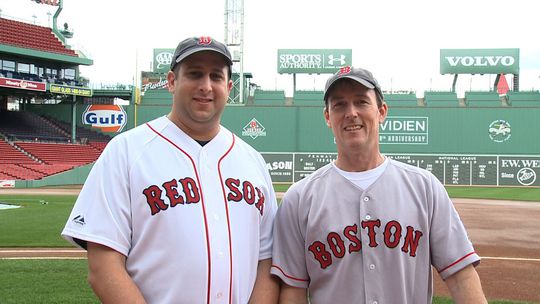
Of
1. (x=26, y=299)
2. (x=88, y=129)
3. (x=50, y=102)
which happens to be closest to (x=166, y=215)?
(x=26, y=299)

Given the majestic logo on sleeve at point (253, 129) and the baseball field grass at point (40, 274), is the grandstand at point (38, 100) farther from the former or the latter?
the baseball field grass at point (40, 274)

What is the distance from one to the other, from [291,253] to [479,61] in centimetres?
4185

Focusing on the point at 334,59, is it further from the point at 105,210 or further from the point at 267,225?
the point at 105,210

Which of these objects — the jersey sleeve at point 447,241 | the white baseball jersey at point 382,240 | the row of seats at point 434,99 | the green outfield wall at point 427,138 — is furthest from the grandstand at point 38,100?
the jersey sleeve at point 447,241

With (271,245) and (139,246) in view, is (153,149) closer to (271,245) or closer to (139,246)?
(139,246)

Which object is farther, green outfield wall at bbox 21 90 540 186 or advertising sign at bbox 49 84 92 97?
green outfield wall at bbox 21 90 540 186

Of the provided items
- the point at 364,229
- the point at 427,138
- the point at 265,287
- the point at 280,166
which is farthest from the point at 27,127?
the point at 364,229

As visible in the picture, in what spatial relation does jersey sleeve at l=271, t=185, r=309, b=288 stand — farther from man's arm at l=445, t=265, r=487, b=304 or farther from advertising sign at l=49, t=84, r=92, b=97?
advertising sign at l=49, t=84, r=92, b=97

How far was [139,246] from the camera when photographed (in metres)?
2.05

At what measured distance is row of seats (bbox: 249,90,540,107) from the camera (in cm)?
3684

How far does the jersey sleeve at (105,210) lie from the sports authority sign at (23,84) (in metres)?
31.1

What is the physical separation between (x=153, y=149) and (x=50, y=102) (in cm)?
3921

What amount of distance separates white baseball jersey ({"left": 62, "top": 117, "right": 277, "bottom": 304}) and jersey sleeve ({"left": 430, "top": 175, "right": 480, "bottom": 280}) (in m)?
0.81

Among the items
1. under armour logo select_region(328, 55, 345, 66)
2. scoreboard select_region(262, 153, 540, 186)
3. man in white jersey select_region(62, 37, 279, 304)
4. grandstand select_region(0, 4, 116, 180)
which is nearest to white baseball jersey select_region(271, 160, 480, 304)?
man in white jersey select_region(62, 37, 279, 304)
